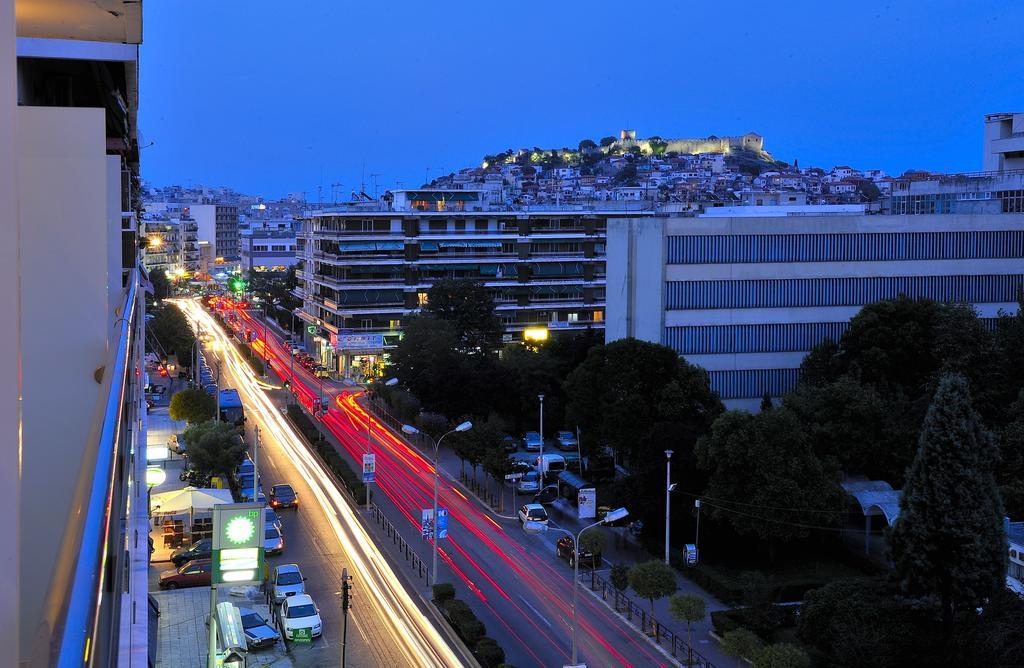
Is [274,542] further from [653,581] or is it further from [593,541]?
[653,581]

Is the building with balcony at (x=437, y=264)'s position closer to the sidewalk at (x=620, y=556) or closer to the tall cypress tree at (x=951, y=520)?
the sidewalk at (x=620, y=556)

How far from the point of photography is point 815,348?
3075cm

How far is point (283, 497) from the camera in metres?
24.0

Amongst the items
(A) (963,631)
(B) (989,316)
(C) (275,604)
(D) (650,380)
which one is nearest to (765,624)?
(A) (963,631)

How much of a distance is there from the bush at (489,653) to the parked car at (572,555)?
4.74m

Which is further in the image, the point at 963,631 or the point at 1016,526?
the point at 1016,526

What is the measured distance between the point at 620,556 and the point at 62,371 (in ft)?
60.4

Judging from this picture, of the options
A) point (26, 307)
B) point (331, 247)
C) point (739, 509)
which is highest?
point (331, 247)

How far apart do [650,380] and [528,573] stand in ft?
25.7

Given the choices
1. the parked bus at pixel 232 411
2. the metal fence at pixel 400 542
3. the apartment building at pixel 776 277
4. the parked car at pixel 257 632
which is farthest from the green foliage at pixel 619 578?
the parked bus at pixel 232 411

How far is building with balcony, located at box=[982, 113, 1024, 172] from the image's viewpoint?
4041 centimetres

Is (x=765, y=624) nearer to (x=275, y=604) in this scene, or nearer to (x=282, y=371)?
(x=275, y=604)

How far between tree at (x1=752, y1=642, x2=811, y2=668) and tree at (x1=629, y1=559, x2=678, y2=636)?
3.30m

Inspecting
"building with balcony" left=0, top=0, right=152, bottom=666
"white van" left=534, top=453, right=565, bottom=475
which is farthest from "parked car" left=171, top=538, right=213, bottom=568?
"building with balcony" left=0, top=0, right=152, bottom=666
